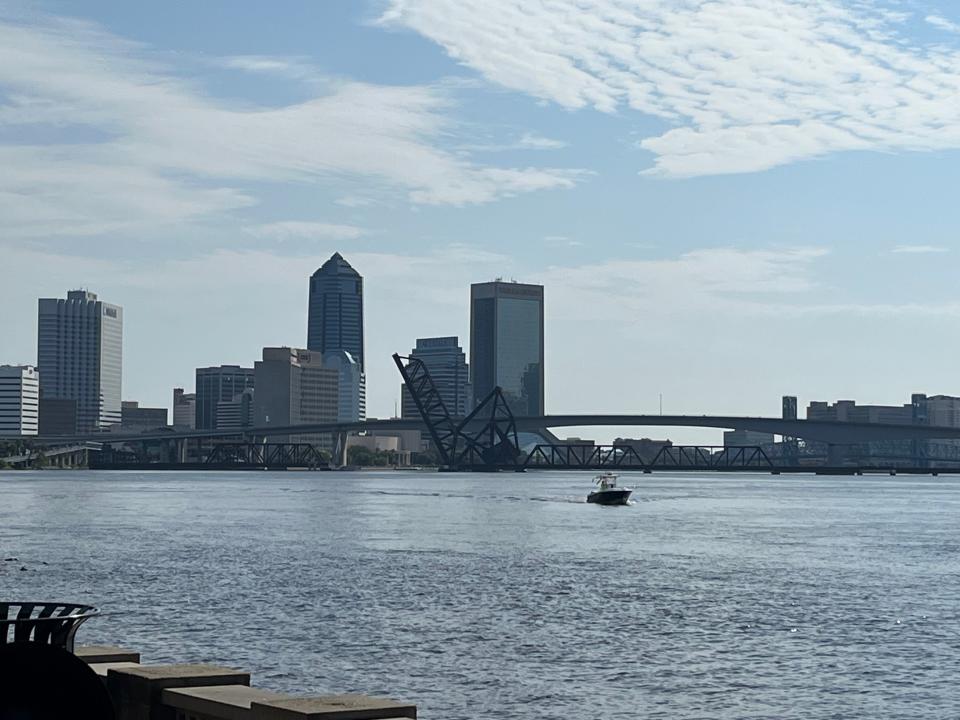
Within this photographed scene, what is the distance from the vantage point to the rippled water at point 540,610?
26266 mm

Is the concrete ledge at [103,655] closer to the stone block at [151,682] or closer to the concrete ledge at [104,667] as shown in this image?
the concrete ledge at [104,667]

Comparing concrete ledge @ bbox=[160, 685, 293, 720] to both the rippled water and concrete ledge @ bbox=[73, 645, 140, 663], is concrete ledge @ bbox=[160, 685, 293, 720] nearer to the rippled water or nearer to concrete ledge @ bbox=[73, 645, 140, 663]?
concrete ledge @ bbox=[73, 645, 140, 663]

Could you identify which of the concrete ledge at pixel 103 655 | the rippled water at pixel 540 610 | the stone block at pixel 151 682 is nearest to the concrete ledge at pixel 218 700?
the stone block at pixel 151 682

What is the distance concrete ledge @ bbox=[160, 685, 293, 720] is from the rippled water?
11292 millimetres

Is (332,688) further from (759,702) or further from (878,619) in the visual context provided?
(878,619)

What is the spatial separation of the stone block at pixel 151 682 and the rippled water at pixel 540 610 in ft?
35.2

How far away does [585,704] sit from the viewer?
80.5ft

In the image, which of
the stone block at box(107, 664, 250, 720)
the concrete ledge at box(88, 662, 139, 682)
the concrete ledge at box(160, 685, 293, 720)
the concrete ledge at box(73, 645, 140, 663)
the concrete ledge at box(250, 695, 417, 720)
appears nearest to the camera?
the concrete ledge at box(250, 695, 417, 720)

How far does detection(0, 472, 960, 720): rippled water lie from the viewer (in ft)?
86.2

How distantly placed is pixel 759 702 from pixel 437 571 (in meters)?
27.9

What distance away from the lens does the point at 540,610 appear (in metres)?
39.2

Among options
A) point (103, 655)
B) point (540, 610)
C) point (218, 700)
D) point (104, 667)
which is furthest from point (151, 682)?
point (540, 610)

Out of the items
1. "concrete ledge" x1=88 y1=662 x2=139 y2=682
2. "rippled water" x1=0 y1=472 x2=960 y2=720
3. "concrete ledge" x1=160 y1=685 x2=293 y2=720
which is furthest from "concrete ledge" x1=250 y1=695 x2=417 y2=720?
"rippled water" x1=0 y1=472 x2=960 y2=720

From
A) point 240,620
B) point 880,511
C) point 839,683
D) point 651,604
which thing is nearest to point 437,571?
point 651,604
